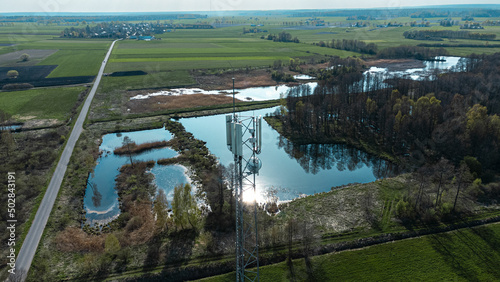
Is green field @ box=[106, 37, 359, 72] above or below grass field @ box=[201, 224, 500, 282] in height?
above

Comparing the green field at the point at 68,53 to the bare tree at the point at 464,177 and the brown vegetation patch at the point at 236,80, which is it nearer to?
the brown vegetation patch at the point at 236,80

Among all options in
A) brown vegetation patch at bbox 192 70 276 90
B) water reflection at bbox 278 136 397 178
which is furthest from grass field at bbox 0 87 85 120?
water reflection at bbox 278 136 397 178

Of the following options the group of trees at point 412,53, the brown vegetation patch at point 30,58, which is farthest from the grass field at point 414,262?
the brown vegetation patch at point 30,58

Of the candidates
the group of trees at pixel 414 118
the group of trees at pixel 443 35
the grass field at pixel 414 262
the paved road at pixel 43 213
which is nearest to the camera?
the grass field at pixel 414 262

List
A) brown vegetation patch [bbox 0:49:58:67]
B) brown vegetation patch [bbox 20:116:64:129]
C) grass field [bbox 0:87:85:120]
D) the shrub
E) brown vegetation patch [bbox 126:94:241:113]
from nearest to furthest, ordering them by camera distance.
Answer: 1. brown vegetation patch [bbox 20:116:64:129]
2. grass field [bbox 0:87:85:120]
3. brown vegetation patch [bbox 126:94:241:113]
4. the shrub
5. brown vegetation patch [bbox 0:49:58:67]

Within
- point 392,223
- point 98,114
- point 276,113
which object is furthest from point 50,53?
point 392,223

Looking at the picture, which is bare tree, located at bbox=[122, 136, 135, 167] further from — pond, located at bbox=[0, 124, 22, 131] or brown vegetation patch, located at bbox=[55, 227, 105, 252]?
pond, located at bbox=[0, 124, 22, 131]

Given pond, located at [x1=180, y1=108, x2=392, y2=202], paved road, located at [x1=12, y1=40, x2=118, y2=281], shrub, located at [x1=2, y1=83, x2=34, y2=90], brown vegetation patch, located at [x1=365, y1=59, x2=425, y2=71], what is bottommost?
pond, located at [x1=180, y1=108, x2=392, y2=202]
